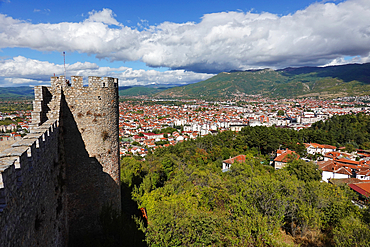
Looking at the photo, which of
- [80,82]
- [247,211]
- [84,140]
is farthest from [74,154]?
[247,211]

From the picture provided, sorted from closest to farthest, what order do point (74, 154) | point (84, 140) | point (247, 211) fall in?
point (74, 154) → point (84, 140) → point (247, 211)

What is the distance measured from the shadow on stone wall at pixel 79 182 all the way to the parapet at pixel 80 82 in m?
0.53

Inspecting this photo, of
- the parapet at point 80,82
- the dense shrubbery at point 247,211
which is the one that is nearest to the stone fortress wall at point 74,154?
the parapet at point 80,82

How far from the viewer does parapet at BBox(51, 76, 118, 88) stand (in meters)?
7.95

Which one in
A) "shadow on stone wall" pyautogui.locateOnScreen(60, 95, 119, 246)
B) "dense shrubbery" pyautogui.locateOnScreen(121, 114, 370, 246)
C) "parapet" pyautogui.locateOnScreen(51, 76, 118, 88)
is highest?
"parapet" pyautogui.locateOnScreen(51, 76, 118, 88)

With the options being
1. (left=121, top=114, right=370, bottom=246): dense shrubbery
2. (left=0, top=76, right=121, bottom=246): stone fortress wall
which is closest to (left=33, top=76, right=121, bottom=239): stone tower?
(left=0, top=76, right=121, bottom=246): stone fortress wall

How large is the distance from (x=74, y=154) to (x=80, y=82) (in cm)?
269

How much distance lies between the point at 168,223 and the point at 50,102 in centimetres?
696

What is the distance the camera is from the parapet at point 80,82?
795 cm

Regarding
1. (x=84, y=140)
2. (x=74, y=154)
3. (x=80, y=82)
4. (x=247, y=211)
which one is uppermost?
(x=80, y=82)

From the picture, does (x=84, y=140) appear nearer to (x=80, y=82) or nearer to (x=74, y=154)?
(x=74, y=154)

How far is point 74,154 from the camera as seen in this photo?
8148mm

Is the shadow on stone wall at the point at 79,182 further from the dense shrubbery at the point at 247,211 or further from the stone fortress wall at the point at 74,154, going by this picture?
the dense shrubbery at the point at 247,211

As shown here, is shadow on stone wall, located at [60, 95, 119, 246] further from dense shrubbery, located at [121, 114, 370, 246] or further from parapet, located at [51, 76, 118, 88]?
dense shrubbery, located at [121, 114, 370, 246]
